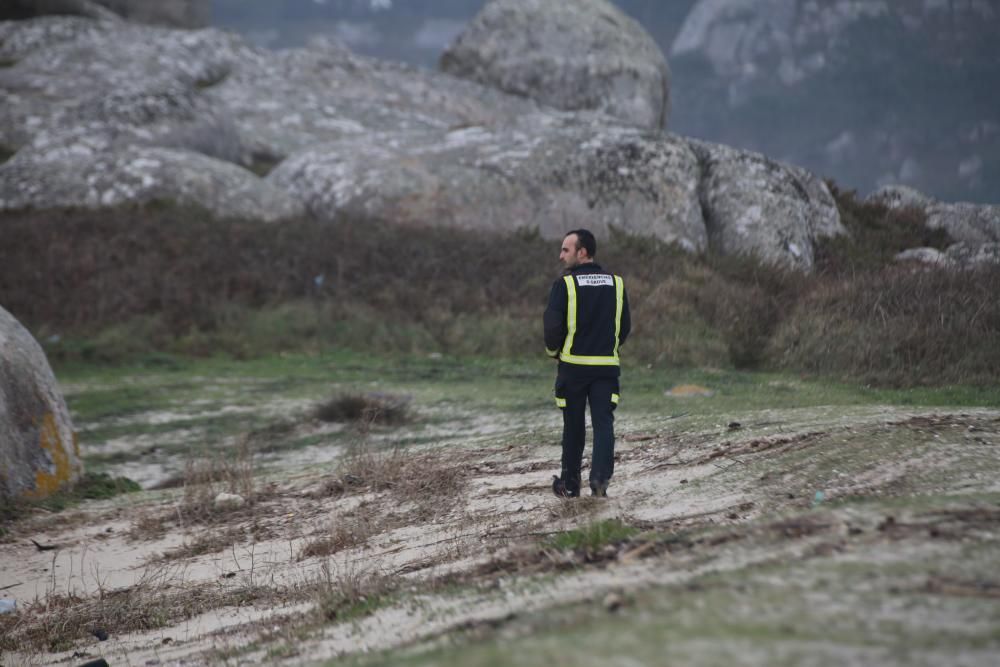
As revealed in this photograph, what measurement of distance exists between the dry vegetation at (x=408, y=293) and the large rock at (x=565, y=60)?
15.6m

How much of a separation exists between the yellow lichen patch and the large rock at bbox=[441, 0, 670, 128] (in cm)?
2785

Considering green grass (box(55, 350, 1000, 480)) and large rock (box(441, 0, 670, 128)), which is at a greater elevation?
large rock (box(441, 0, 670, 128))

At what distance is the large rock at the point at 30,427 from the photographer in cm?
812

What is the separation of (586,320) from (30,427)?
220 inches

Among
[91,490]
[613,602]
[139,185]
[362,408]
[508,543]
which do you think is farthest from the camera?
[139,185]

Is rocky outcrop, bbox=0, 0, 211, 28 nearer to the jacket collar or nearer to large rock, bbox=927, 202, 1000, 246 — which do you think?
large rock, bbox=927, 202, 1000, 246

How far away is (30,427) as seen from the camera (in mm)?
8391

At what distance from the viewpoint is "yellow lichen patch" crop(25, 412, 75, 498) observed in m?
8.34

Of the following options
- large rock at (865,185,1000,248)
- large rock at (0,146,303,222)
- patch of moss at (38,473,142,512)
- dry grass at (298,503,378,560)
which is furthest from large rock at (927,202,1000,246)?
patch of moss at (38,473,142,512)

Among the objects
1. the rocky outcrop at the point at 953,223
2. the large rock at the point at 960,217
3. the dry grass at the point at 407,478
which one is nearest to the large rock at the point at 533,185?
the rocky outcrop at the point at 953,223

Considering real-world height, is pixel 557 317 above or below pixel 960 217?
below

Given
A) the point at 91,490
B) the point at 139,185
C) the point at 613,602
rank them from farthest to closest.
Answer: the point at 139,185 → the point at 91,490 → the point at 613,602

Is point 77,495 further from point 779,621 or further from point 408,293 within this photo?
point 408,293

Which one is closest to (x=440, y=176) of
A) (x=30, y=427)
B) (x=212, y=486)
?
(x=30, y=427)
